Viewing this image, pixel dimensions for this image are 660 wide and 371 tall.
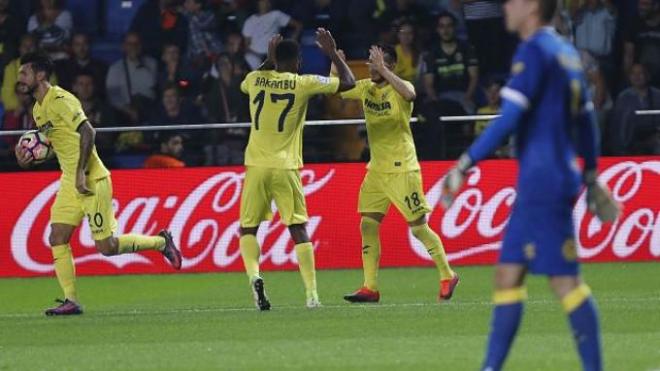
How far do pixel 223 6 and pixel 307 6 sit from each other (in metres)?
1.28

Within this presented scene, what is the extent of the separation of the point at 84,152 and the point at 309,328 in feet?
9.56

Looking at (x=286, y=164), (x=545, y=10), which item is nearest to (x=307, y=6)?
(x=286, y=164)

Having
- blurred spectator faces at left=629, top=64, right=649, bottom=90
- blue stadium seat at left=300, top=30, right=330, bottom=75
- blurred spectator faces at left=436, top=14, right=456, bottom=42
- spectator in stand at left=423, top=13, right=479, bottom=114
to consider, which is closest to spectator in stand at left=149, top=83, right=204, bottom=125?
blue stadium seat at left=300, top=30, right=330, bottom=75

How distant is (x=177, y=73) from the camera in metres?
22.5

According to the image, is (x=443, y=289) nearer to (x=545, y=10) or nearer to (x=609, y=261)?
(x=609, y=261)

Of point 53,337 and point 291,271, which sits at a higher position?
point 53,337

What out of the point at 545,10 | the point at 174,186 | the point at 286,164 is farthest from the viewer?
the point at 174,186

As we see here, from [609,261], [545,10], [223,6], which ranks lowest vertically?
[609,261]

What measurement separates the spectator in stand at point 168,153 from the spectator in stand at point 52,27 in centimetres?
258

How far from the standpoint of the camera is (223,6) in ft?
76.9

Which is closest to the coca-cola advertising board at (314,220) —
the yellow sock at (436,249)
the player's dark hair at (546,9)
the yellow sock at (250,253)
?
the yellow sock at (436,249)

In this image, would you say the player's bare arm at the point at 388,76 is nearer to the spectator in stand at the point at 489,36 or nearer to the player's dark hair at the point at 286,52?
the player's dark hair at the point at 286,52

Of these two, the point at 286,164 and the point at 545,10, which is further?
the point at 286,164

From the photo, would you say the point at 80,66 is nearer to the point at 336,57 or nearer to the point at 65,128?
the point at 65,128
